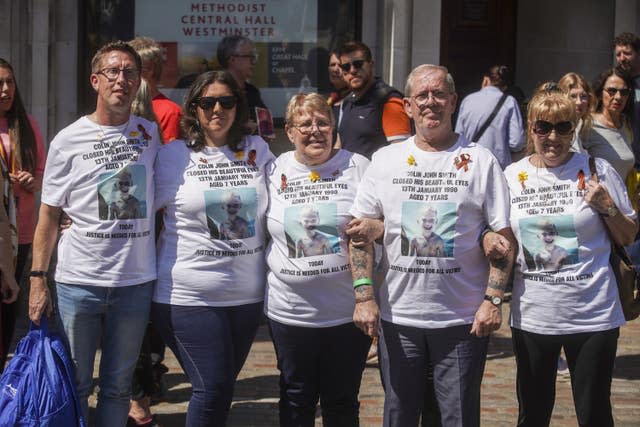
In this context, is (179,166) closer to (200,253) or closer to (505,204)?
(200,253)

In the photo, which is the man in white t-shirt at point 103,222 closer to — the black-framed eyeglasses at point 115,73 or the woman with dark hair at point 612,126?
the black-framed eyeglasses at point 115,73

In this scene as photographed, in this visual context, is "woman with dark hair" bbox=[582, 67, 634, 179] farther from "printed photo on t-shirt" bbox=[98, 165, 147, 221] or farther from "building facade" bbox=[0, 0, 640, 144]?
"building facade" bbox=[0, 0, 640, 144]

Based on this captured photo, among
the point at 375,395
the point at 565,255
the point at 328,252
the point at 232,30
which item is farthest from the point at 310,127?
the point at 232,30

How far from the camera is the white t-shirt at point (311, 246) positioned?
16.7 ft

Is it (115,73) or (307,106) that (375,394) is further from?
(115,73)

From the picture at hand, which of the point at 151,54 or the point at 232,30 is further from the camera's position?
the point at 232,30

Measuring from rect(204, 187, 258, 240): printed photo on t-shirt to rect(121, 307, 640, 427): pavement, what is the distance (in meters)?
1.71

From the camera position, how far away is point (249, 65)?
7.76 meters

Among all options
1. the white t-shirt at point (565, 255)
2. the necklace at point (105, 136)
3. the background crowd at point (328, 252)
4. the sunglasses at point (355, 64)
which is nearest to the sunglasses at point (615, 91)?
the sunglasses at point (355, 64)

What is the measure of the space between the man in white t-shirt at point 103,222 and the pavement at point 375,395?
4.64ft

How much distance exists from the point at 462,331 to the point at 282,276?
2.64 feet

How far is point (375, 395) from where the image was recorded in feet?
23.3

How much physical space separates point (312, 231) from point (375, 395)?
228cm

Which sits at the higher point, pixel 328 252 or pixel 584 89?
pixel 584 89
